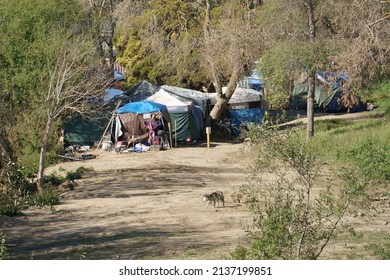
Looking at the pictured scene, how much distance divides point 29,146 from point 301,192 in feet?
53.0

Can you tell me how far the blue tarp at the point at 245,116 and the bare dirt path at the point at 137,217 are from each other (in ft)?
27.5

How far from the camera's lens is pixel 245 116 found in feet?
122

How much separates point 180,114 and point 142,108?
6.45ft

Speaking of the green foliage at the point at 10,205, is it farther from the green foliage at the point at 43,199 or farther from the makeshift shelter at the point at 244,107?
the makeshift shelter at the point at 244,107

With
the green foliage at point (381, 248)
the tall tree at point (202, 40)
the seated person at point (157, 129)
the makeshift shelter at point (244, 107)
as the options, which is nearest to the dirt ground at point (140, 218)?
the green foliage at point (381, 248)

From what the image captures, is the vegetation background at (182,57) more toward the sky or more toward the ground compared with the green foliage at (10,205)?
more toward the sky

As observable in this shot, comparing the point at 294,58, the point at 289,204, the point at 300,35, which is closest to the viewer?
the point at 289,204

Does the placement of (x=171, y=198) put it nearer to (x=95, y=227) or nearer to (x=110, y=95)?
(x=95, y=227)

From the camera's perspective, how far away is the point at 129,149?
103 ft

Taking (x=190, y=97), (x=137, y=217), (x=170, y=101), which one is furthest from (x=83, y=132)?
(x=137, y=217)

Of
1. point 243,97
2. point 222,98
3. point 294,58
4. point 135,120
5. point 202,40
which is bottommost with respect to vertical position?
point 135,120

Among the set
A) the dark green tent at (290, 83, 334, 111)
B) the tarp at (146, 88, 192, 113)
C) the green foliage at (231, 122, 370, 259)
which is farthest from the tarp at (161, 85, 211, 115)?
the green foliage at (231, 122, 370, 259)

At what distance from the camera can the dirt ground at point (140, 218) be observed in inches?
519

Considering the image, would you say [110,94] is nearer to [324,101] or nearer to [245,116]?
[245,116]
